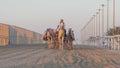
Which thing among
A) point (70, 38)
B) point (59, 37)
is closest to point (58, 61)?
point (59, 37)

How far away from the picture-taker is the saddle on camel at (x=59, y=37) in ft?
110

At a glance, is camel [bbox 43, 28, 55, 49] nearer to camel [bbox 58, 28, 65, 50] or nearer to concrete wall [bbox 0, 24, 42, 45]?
camel [bbox 58, 28, 65, 50]

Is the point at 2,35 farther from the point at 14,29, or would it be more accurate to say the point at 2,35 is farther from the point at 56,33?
the point at 56,33

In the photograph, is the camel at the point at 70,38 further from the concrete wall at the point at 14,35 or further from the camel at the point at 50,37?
the concrete wall at the point at 14,35

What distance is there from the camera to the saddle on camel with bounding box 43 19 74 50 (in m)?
33.5

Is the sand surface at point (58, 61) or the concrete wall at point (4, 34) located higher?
the concrete wall at point (4, 34)

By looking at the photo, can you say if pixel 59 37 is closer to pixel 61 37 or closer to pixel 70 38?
pixel 61 37

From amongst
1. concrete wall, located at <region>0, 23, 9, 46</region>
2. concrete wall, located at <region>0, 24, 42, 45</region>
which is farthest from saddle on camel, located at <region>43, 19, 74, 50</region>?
concrete wall, located at <region>0, 24, 42, 45</region>

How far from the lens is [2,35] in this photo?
151ft

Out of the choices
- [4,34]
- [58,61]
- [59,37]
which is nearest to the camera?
[58,61]

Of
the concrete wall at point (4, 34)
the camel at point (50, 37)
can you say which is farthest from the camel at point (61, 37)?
the concrete wall at point (4, 34)

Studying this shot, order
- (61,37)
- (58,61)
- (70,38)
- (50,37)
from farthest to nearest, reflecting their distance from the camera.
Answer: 1. (50,37)
2. (70,38)
3. (61,37)
4. (58,61)

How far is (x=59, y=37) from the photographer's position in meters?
34.3

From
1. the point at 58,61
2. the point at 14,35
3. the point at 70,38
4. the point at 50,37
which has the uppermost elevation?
the point at 14,35
